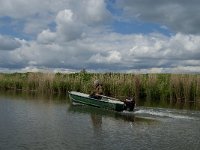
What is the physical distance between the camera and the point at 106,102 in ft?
82.9

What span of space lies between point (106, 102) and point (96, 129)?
7349 millimetres

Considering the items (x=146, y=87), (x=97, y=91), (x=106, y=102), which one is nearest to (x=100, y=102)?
(x=106, y=102)

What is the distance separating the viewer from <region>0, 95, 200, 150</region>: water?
48.1ft

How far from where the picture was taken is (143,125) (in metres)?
19.6

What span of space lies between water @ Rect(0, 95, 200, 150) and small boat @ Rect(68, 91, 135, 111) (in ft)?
1.33

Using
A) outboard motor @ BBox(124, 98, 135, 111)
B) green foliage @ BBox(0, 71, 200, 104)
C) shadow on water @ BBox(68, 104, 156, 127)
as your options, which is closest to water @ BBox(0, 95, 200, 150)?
shadow on water @ BBox(68, 104, 156, 127)

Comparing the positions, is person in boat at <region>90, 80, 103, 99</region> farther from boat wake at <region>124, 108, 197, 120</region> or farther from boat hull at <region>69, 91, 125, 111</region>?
boat wake at <region>124, 108, 197, 120</region>

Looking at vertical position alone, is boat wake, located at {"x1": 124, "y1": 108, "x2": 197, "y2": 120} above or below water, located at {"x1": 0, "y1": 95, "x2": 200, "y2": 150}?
above

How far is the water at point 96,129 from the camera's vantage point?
14648 millimetres

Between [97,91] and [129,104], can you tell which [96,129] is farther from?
[97,91]

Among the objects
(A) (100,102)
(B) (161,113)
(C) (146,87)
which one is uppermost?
(C) (146,87)

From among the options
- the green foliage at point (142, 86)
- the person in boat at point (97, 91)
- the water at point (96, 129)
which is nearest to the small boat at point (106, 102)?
the person in boat at point (97, 91)

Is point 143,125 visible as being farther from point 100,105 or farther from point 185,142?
point 100,105

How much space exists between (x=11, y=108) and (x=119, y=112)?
6.61 meters
